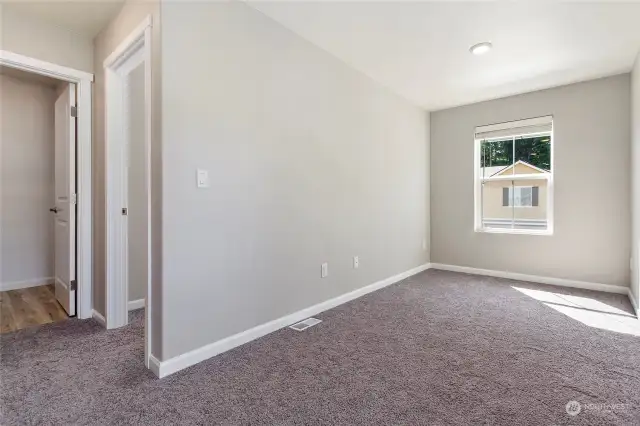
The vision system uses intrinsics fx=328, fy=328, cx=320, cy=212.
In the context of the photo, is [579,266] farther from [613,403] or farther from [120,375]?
[120,375]

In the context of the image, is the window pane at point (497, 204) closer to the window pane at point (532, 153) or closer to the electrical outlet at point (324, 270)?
the window pane at point (532, 153)

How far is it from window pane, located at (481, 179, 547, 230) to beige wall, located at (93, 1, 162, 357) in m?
4.24

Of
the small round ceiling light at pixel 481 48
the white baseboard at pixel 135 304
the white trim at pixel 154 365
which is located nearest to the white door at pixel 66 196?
the white baseboard at pixel 135 304

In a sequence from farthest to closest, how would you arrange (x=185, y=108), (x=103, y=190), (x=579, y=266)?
(x=579, y=266), (x=103, y=190), (x=185, y=108)

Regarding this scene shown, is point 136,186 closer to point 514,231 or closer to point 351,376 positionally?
point 351,376

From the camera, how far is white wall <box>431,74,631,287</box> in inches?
142

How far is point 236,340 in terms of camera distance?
2256mm

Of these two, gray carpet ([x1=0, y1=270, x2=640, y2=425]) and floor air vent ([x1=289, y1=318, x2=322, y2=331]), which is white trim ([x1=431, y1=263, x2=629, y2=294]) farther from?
floor air vent ([x1=289, y1=318, x2=322, y2=331])

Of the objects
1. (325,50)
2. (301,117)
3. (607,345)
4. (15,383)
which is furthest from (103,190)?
(607,345)

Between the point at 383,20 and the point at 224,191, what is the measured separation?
1.77 metres

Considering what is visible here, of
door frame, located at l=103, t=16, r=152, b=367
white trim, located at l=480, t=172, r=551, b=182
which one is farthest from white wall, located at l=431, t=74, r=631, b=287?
door frame, located at l=103, t=16, r=152, b=367

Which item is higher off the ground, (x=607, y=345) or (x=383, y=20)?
(x=383, y=20)

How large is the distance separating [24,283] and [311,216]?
3621 mm

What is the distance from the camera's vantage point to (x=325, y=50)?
3.00 meters
